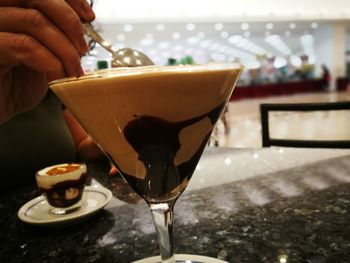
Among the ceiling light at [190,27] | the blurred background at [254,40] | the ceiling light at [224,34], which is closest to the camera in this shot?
the blurred background at [254,40]

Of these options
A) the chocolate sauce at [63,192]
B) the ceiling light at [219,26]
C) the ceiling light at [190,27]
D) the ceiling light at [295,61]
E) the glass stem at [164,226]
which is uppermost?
the ceiling light at [190,27]

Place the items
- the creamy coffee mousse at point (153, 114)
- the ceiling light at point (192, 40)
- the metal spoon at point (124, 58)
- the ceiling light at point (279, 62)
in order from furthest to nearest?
the ceiling light at point (279, 62) → the ceiling light at point (192, 40) → the metal spoon at point (124, 58) → the creamy coffee mousse at point (153, 114)

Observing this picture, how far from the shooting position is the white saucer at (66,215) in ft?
1.80

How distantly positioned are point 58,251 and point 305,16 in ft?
32.4

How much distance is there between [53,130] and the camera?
1.14 m

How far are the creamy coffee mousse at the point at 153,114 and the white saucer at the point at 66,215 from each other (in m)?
0.25

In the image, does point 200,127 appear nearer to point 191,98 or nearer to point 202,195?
point 191,98

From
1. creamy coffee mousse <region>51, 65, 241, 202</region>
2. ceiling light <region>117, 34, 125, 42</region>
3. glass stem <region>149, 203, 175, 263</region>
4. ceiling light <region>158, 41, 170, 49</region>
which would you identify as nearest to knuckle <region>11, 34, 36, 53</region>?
creamy coffee mousse <region>51, 65, 241, 202</region>

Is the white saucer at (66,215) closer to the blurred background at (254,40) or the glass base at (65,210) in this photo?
the glass base at (65,210)

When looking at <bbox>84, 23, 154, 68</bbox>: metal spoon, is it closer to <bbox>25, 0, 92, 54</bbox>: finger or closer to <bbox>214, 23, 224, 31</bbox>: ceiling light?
<bbox>25, 0, 92, 54</bbox>: finger

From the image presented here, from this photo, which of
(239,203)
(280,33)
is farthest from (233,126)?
(280,33)

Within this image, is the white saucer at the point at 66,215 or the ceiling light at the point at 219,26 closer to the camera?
the white saucer at the point at 66,215

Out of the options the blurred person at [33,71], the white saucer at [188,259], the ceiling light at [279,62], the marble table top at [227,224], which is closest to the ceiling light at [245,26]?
the ceiling light at [279,62]

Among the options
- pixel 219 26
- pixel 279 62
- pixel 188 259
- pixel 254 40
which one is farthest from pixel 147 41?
pixel 188 259
